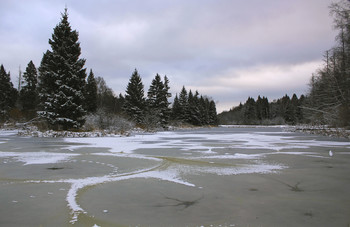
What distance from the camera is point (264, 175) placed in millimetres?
6664

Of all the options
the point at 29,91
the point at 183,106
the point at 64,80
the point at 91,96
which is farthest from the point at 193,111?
the point at 64,80

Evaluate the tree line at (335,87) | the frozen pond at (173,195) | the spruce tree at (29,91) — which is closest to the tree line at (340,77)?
the tree line at (335,87)

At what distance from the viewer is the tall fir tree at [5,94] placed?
4808 centimetres

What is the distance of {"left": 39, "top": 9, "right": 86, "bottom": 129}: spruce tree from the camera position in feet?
78.7

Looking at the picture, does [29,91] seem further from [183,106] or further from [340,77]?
[340,77]

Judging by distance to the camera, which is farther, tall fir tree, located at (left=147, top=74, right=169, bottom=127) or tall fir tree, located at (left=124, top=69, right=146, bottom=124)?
tall fir tree, located at (left=147, top=74, right=169, bottom=127)

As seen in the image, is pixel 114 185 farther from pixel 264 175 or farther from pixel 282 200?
pixel 264 175

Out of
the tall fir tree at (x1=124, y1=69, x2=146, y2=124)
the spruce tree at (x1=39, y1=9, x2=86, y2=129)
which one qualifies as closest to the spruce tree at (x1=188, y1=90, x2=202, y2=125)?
the tall fir tree at (x1=124, y1=69, x2=146, y2=124)

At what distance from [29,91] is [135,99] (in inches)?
879

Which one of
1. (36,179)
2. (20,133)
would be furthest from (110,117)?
(36,179)

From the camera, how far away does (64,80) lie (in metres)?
24.7

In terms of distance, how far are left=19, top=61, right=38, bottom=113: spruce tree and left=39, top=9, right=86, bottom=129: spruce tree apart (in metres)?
27.0

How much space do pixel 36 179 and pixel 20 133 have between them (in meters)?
21.1

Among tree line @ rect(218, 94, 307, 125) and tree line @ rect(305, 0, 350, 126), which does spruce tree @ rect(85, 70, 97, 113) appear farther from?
tree line @ rect(218, 94, 307, 125)
